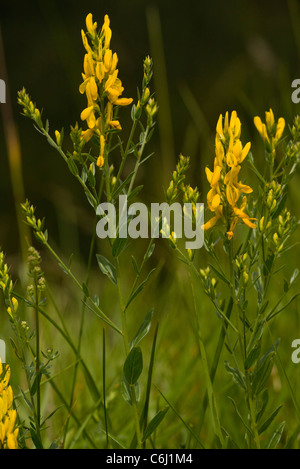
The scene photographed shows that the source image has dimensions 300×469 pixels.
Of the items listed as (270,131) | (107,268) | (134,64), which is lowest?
(107,268)

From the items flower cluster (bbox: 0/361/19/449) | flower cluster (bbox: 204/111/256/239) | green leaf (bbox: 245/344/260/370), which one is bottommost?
flower cluster (bbox: 0/361/19/449)

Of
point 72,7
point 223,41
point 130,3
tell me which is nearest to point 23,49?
point 72,7

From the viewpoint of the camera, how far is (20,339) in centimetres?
67

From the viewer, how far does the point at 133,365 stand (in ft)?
2.23

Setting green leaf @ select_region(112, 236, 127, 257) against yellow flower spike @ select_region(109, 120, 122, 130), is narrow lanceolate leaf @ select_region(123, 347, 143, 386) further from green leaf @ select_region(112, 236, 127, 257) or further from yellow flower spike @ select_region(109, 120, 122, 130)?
yellow flower spike @ select_region(109, 120, 122, 130)

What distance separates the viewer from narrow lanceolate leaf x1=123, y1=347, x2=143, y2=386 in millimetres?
674

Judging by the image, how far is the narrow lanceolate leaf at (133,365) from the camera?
674 mm

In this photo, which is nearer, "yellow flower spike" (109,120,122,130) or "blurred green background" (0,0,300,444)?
"yellow flower spike" (109,120,122,130)

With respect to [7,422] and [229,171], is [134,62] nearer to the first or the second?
[229,171]

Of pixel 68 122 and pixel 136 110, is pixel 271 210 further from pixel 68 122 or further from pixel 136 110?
pixel 68 122

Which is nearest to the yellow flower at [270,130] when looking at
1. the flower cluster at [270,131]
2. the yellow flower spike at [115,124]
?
the flower cluster at [270,131]

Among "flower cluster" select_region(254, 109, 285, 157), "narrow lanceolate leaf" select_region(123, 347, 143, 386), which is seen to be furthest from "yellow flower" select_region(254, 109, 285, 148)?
"narrow lanceolate leaf" select_region(123, 347, 143, 386)

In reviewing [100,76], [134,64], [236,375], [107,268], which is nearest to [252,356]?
[236,375]
